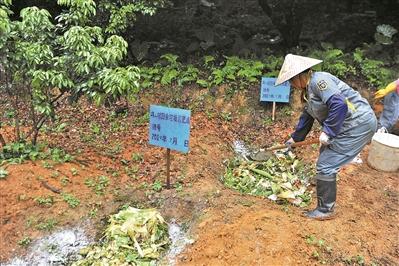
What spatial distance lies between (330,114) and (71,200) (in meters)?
3.13

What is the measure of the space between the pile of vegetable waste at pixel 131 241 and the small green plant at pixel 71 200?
52cm

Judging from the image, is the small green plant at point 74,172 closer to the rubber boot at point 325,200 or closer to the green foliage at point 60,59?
the green foliage at point 60,59

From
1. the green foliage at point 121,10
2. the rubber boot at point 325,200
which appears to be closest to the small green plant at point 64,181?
the rubber boot at point 325,200

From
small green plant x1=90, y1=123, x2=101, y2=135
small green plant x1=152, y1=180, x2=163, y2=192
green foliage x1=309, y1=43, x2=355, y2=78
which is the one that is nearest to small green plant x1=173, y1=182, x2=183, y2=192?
small green plant x1=152, y1=180, x2=163, y2=192

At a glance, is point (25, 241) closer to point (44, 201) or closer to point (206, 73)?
point (44, 201)

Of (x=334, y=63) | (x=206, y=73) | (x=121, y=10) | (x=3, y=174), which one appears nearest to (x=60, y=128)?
(x=3, y=174)

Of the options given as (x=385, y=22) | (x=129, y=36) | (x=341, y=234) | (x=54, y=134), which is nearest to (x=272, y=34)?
(x=385, y=22)

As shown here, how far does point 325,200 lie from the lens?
5082mm

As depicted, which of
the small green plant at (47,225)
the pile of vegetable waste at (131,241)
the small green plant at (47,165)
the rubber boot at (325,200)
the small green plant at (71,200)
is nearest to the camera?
the pile of vegetable waste at (131,241)

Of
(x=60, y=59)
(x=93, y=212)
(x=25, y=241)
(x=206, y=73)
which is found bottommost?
(x=25, y=241)

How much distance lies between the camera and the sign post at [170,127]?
5141mm

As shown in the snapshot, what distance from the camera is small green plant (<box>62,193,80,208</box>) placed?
5133 mm

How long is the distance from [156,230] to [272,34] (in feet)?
25.2

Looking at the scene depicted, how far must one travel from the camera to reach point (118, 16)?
7680mm
